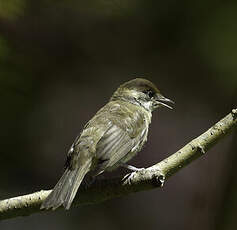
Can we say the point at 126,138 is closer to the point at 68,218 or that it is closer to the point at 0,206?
the point at 0,206

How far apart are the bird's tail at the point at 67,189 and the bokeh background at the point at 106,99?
220 centimetres

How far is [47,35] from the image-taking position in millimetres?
7234

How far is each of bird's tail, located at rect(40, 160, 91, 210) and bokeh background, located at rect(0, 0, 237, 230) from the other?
2199 millimetres

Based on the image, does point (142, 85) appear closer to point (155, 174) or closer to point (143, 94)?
point (143, 94)

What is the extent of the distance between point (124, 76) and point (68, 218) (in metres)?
2.02

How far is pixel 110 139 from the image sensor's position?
4449 millimetres

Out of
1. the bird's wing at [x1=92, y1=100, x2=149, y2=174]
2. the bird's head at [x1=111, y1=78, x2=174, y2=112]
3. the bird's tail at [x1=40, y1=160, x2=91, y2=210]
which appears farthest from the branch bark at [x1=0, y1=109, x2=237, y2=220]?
the bird's head at [x1=111, y1=78, x2=174, y2=112]

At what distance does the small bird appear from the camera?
384 cm

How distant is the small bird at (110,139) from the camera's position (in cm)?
384

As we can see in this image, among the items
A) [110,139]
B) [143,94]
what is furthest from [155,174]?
[143,94]

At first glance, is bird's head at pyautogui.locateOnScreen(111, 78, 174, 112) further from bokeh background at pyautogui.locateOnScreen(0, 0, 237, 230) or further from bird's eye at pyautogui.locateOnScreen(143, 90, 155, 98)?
bokeh background at pyautogui.locateOnScreen(0, 0, 237, 230)

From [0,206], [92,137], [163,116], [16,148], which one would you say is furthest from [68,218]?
[0,206]

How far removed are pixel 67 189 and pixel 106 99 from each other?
3970 millimetres

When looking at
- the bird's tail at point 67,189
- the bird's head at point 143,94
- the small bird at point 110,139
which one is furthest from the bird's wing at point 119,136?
the bird's head at point 143,94
